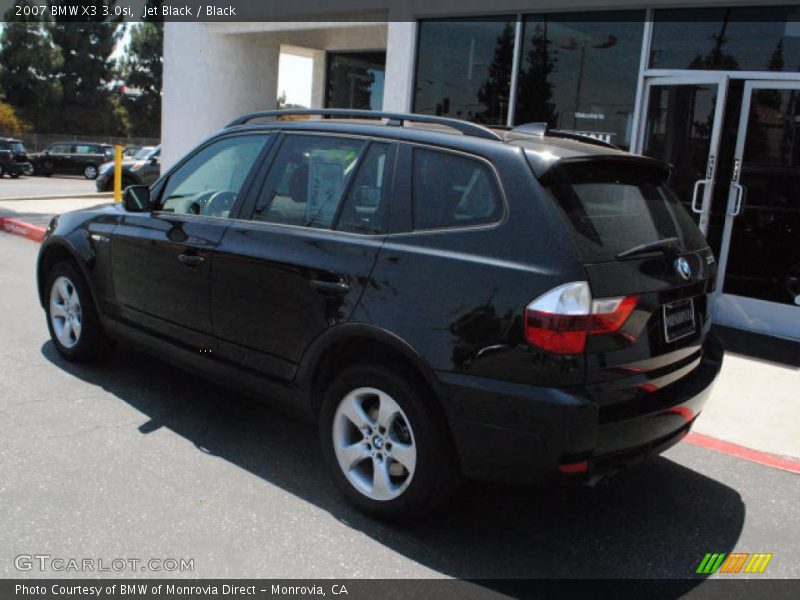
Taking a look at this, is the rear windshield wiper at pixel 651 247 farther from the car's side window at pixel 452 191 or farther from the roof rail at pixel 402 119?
the roof rail at pixel 402 119

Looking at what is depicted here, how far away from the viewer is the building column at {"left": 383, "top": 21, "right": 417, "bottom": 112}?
926cm

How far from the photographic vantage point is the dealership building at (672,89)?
6.99 meters

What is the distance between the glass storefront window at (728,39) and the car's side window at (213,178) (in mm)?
5018

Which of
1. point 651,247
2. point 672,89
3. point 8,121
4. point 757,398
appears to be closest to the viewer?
point 651,247

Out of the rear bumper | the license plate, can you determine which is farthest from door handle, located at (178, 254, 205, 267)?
the license plate

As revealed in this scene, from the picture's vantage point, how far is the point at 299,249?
12.0ft

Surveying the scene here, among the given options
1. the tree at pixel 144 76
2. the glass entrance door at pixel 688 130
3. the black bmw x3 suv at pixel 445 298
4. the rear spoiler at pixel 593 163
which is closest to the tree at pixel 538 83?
the glass entrance door at pixel 688 130

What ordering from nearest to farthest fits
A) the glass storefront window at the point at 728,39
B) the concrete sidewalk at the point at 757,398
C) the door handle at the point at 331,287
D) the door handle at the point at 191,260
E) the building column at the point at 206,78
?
the door handle at the point at 331,287 < the door handle at the point at 191,260 < the concrete sidewalk at the point at 757,398 < the glass storefront window at the point at 728,39 < the building column at the point at 206,78

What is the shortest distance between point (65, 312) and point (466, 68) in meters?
5.66

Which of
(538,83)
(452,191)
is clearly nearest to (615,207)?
(452,191)

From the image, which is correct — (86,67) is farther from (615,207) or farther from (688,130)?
(615,207)

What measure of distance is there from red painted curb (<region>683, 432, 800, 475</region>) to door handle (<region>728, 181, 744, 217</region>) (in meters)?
3.22

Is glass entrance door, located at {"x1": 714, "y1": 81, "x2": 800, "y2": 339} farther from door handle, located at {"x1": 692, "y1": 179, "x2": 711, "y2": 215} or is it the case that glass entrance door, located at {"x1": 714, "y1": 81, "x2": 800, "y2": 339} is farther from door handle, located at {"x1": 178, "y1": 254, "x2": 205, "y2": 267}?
door handle, located at {"x1": 178, "y1": 254, "x2": 205, "y2": 267}

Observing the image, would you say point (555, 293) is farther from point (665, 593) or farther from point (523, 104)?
point (523, 104)
